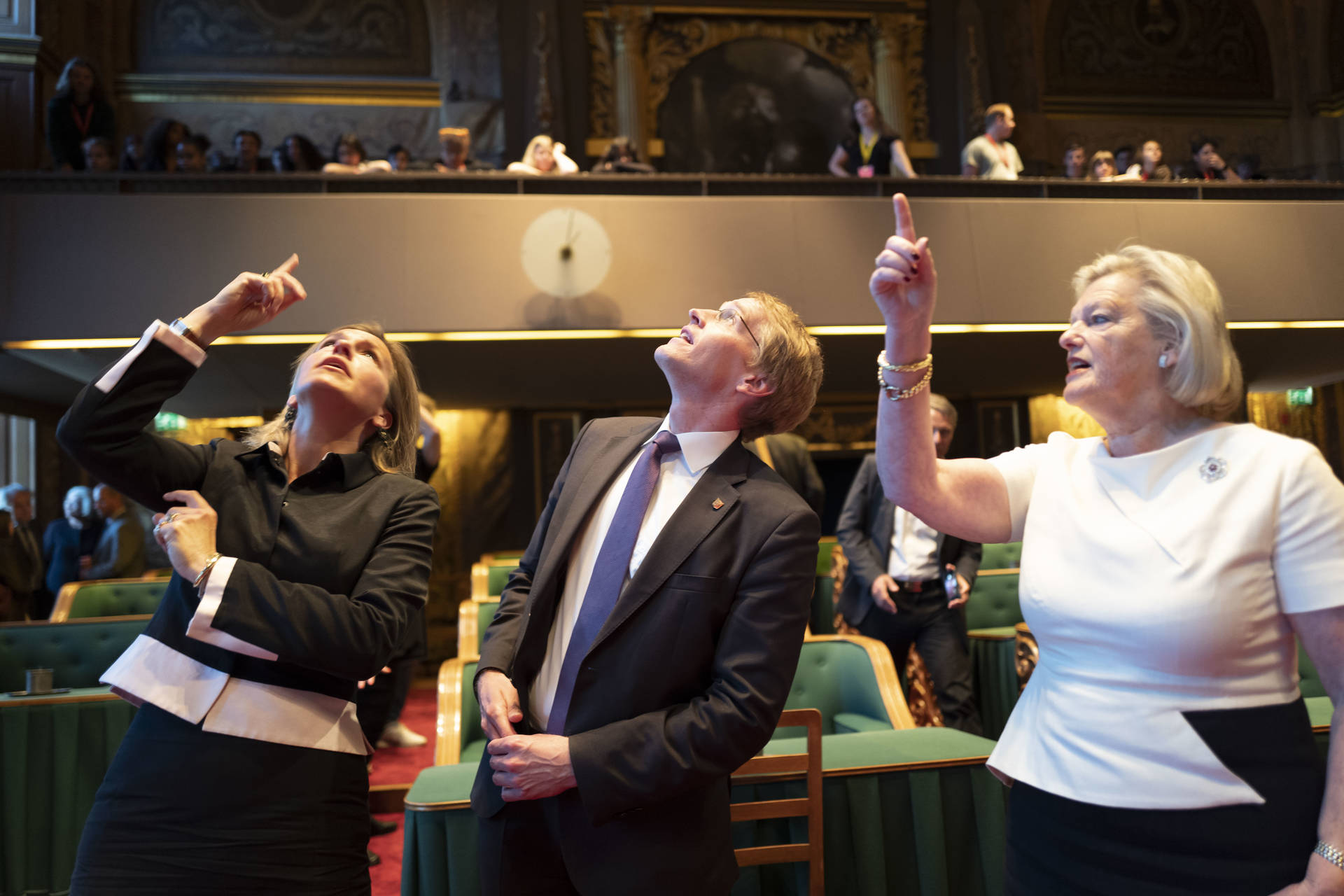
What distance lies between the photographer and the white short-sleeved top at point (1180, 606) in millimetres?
1105

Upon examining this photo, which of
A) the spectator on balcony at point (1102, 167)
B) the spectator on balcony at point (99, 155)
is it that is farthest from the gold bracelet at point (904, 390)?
the spectator on balcony at point (1102, 167)

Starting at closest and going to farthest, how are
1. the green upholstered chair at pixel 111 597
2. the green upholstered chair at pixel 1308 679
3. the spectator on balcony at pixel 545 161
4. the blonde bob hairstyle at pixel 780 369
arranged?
the blonde bob hairstyle at pixel 780 369, the green upholstered chair at pixel 1308 679, the green upholstered chair at pixel 111 597, the spectator on balcony at pixel 545 161

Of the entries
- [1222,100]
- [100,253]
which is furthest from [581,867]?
[1222,100]

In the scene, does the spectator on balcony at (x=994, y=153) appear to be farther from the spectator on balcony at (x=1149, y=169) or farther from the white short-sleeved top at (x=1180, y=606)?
the white short-sleeved top at (x=1180, y=606)

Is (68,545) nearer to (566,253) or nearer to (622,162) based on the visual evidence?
(566,253)

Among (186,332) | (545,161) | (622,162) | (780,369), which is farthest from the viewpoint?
(545,161)

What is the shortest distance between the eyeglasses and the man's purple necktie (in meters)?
0.26

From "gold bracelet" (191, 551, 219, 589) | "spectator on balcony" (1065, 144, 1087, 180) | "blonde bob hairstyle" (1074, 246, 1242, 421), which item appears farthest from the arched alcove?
"gold bracelet" (191, 551, 219, 589)

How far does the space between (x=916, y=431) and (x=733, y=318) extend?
1.38 ft

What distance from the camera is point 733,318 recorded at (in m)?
1.57

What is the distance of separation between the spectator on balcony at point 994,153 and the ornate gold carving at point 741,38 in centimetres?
337

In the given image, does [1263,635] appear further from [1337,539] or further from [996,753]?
[996,753]

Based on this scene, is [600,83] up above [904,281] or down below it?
above

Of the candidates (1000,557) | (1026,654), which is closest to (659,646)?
(1026,654)
